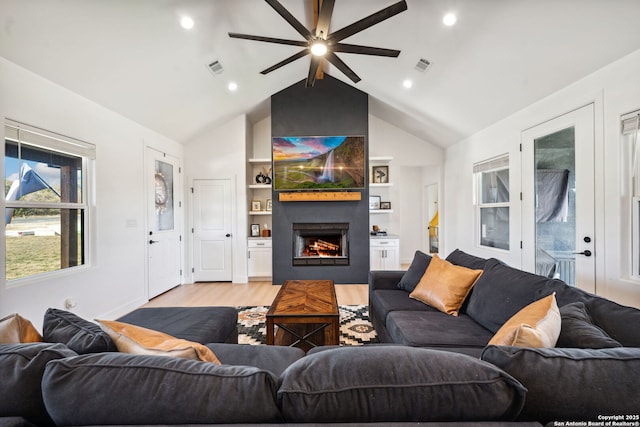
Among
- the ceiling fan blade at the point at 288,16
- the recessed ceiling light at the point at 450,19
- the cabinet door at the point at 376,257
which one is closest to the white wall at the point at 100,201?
the ceiling fan blade at the point at 288,16

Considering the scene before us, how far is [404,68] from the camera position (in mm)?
3555

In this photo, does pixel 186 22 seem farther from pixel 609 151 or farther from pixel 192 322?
pixel 609 151

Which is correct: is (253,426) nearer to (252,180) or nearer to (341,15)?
(341,15)

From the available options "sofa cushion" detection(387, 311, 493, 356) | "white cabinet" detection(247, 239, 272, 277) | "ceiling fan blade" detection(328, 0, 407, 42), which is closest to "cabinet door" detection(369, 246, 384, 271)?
"white cabinet" detection(247, 239, 272, 277)

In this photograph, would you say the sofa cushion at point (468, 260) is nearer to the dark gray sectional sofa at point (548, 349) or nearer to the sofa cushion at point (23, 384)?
the dark gray sectional sofa at point (548, 349)

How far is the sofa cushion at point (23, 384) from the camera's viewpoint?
73 centimetres

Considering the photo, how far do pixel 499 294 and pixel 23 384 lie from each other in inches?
87.1

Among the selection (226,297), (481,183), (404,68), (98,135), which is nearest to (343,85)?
(404,68)

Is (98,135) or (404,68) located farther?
(404,68)

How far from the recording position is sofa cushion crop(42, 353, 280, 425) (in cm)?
69

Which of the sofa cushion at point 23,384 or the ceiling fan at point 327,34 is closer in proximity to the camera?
the sofa cushion at point 23,384

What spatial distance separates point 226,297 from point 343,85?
4000 millimetres

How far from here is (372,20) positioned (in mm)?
2197

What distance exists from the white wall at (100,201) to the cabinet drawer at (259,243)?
5.43ft
